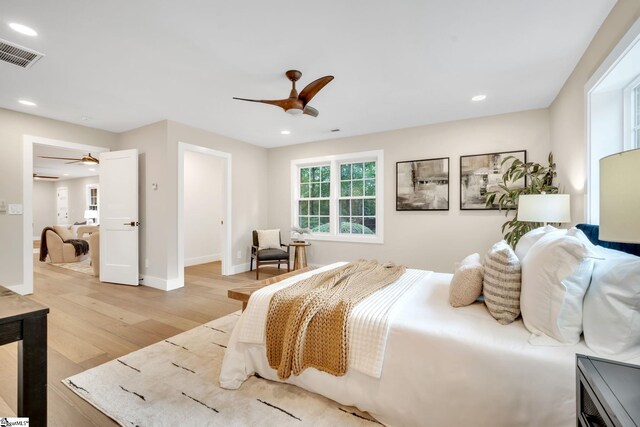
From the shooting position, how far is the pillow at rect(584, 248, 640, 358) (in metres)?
1.11

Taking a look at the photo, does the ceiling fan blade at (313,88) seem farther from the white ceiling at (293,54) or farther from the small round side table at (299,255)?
the small round side table at (299,255)

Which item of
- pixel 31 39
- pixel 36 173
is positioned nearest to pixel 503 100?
pixel 31 39

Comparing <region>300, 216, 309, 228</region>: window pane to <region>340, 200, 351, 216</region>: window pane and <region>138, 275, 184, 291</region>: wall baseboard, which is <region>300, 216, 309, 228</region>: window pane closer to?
<region>340, 200, 351, 216</region>: window pane

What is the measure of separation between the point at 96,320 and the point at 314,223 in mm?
3510

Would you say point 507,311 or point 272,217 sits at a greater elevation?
point 272,217

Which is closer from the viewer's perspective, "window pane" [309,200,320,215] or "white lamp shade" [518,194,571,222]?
"white lamp shade" [518,194,571,222]

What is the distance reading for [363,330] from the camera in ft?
5.04

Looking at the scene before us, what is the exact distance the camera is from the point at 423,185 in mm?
4344

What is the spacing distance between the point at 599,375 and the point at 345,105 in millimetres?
3345

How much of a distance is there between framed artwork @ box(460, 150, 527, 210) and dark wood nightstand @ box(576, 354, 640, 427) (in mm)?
3362

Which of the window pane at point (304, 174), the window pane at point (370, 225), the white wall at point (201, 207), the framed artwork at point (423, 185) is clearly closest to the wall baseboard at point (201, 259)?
the white wall at point (201, 207)

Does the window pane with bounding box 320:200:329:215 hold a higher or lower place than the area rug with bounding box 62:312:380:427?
higher

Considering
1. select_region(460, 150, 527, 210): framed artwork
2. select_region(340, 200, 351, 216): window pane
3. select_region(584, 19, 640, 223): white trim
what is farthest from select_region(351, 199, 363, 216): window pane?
select_region(584, 19, 640, 223): white trim

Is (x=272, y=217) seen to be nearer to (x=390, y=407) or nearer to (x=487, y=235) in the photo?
(x=487, y=235)
